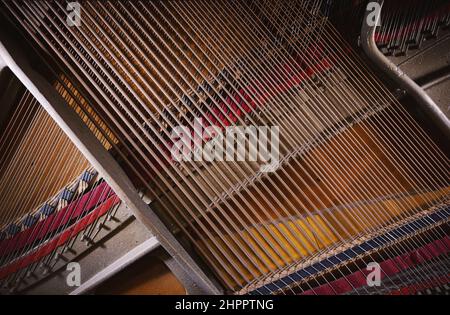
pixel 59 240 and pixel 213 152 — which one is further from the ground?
pixel 59 240

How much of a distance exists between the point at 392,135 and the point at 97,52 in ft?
8.06

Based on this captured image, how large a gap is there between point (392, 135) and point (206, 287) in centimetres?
209

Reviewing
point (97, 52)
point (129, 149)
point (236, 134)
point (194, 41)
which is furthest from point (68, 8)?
point (236, 134)

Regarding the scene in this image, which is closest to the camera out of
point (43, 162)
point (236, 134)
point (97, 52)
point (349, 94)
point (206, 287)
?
point (206, 287)

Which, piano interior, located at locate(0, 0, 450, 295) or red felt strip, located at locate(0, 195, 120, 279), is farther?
red felt strip, located at locate(0, 195, 120, 279)

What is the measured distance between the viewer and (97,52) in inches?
75.5

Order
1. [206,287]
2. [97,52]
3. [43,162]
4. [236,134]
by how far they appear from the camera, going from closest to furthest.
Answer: [206,287] → [97,52] → [236,134] → [43,162]

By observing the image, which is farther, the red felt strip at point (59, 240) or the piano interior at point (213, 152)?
the red felt strip at point (59, 240)

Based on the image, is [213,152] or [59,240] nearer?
[213,152]

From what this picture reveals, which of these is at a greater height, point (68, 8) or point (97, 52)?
point (68, 8)

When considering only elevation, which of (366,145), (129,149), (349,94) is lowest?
(366,145)

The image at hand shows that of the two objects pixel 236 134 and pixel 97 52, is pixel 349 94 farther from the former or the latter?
pixel 97 52
